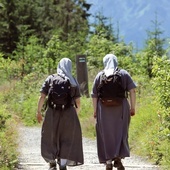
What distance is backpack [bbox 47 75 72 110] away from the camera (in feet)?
26.0

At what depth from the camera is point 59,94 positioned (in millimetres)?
7906

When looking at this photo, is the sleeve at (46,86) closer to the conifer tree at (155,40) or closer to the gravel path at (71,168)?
the gravel path at (71,168)

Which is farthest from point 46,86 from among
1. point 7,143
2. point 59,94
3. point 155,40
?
point 155,40

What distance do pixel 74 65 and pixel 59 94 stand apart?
19893 millimetres

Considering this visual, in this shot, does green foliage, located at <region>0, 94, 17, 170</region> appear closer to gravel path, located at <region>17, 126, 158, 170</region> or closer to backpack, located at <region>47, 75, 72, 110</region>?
gravel path, located at <region>17, 126, 158, 170</region>

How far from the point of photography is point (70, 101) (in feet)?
26.2

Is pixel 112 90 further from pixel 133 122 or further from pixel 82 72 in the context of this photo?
pixel 82 72

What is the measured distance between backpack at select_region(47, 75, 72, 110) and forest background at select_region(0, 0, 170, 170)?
1243 mm

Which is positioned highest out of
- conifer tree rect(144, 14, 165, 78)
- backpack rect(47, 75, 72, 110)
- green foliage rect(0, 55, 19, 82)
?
conifer tree rect(144, 14, 165, 78)

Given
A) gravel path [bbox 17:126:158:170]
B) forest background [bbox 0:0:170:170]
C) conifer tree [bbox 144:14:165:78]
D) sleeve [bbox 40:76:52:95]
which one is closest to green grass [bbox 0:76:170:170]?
forest background [bbox 0:0:170:170]

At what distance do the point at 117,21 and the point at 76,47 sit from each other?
603 centimetres

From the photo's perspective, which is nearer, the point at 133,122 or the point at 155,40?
the point at 133,122

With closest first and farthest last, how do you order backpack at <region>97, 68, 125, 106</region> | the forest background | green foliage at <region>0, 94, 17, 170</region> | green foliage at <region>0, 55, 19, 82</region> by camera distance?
1. backpack at <region>97, 68, 125, 106</region>
2. green foliage at <region>0, 94, 17, 170</region>
3. the forest background
4. green foliage at <region>0, 55, 19, 82</region>

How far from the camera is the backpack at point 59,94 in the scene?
26.0ft
